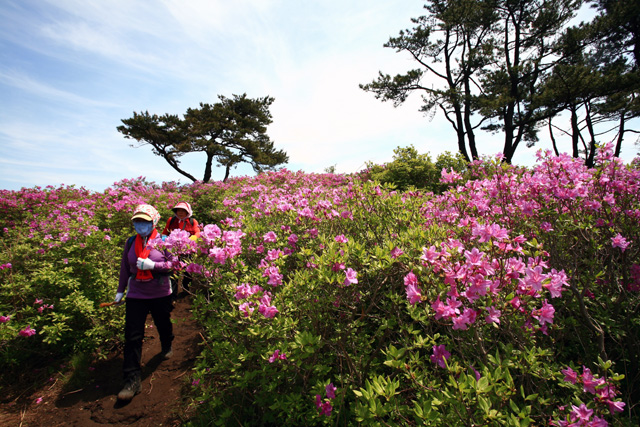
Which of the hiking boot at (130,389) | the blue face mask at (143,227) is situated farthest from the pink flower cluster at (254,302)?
the hiking boot at (130,389)

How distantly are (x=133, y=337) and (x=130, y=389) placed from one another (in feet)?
1.71

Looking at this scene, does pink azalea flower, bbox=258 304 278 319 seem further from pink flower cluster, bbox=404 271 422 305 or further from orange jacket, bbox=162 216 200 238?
orange jacket, bbox=162 216 200 238

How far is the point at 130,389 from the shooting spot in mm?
3100

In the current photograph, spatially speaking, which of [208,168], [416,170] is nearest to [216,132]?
[208,168]

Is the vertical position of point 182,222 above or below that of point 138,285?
above

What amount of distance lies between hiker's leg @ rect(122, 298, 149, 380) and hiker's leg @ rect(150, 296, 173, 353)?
0.21 metres

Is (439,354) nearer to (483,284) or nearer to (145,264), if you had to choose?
(483,284)

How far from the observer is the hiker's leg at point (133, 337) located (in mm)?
3166

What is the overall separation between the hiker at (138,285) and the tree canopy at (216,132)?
1997 centimetres

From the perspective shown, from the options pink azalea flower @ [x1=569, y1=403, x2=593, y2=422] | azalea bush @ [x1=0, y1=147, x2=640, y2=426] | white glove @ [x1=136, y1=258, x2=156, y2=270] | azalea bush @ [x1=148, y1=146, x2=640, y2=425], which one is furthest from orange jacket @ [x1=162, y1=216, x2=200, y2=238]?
pink azalea flower @ [x1=569, y1=403, x2=593, y2=422]

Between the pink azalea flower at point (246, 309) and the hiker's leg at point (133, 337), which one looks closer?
the pink azalea flower at point (246, 309)

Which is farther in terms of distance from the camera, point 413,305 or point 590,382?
point 413,305

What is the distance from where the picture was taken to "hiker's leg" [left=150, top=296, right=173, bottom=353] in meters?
3.50

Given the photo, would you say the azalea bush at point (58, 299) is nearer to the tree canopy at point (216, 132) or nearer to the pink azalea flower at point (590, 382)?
the pink azalea flower at point (590, 382)
